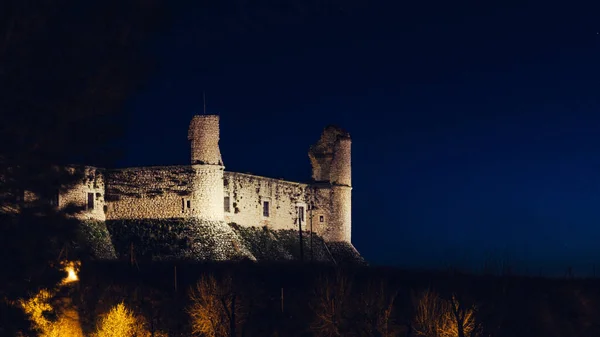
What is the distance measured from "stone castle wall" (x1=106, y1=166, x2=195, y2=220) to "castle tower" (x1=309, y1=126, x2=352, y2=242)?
12.3m

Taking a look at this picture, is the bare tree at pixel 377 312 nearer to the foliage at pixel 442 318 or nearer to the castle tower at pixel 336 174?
the foliage at pixel 442 318

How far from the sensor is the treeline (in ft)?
117

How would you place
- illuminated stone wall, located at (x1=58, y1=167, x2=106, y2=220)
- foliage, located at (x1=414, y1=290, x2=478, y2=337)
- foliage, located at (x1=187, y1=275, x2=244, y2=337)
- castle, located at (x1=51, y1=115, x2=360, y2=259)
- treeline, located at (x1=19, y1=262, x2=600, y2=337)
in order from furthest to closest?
castle, located at (x1=51, y1=115, x2=360, y2=259)
illuminated stone wall, located at (x1=58, y1=167, x2=106, y2=220)
foliage, located at (x1=187, y1=275, x2=244, y2=337)
treeline, located at (x1=19, y1=262, x2=600, y2=337)
foliage, located at (x1=414, y1=290, x2=478, y2=337)

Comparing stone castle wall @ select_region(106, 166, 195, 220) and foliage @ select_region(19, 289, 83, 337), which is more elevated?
stone castle wall @ select_region(106, 166, 195, 220)

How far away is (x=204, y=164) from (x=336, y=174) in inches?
521

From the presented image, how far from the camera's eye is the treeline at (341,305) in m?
35.8

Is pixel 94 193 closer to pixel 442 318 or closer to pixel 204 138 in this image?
pixel 204 138

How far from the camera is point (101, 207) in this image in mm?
56375

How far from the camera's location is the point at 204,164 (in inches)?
2219

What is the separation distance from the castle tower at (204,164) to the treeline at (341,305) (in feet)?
45.8

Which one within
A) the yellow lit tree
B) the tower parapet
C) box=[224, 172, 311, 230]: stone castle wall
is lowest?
the yellow lit tree

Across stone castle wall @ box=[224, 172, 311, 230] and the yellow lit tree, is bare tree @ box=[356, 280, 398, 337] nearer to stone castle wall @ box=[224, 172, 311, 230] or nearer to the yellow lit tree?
the yellow lit tree

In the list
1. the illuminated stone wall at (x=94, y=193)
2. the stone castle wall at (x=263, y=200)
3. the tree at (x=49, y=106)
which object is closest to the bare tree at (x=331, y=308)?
the tree at (x=49, y=106)

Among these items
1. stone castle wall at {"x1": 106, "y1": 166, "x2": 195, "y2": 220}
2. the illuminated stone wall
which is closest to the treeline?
the illuminated stone wall
